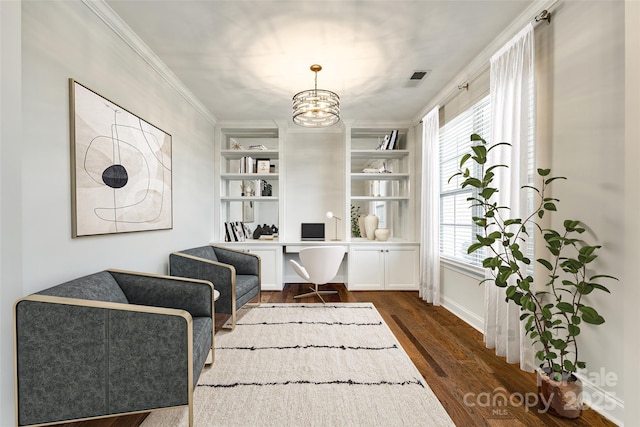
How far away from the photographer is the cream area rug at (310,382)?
5.92 feet

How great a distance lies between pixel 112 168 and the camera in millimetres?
2322

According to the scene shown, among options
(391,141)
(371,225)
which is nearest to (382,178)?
(391,141)

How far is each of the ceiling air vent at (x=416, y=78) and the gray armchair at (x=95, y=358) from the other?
3.19 m

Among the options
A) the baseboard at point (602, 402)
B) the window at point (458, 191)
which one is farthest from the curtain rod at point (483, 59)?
the baseboard at point (602, 402)

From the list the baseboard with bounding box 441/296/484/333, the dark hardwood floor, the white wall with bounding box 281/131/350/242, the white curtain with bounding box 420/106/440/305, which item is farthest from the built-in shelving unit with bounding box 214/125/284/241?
the baseboard with bounding box 441/296/484/333

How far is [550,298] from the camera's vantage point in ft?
7.27

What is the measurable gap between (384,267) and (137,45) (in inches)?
157

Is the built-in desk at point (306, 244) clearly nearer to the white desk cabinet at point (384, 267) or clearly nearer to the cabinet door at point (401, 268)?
the white desk cabinet at point (384, 267)

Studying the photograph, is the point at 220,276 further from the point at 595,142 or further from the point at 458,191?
the point at 595,142

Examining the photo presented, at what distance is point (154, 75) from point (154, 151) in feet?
2.45

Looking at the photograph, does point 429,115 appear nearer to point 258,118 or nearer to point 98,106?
point 258,118

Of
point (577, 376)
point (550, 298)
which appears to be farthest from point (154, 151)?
point (577, 376)

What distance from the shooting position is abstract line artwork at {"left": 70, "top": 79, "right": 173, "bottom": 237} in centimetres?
202

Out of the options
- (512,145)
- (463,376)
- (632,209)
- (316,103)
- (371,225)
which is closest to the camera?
(632,209)
